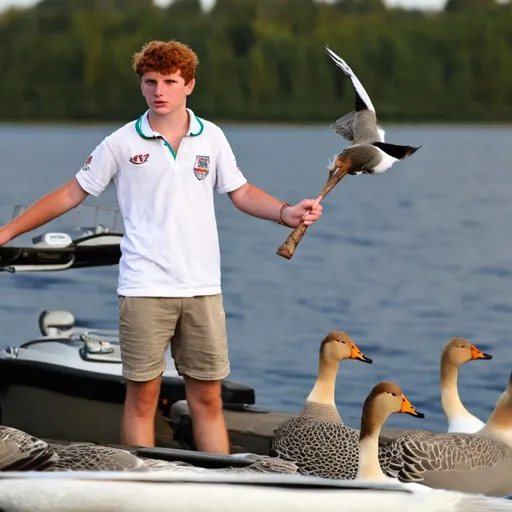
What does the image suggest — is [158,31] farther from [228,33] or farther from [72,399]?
[72,399]

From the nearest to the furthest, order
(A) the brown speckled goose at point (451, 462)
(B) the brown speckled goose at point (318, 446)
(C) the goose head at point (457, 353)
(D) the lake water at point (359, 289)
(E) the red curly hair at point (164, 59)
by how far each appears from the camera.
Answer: (E) the red curly hair at point (164, 59) < (B) the brown speckled goose at point (318, 446) < (A) the brown speckled goose at point (451, 462) < (C) the goose head at point (457, 353) < (D) the lake water at point (359, 289)

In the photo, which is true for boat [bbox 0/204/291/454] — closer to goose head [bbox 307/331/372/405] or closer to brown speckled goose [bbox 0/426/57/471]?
goose head [bbox 307/331/372/405]

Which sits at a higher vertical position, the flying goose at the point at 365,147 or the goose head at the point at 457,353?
the flying goose at the point at 365,147

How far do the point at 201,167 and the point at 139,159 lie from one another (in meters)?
0.23

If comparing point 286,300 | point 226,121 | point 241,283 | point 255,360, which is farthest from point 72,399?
point 226,121

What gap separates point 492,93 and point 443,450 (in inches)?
2343

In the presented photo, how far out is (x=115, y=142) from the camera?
17.9 ft

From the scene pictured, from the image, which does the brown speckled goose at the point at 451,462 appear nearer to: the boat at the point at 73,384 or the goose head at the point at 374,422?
the goose head at the point at 374,422

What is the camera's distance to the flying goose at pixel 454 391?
743 centimetres

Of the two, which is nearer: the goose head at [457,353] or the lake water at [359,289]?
the goose head at [457,353]

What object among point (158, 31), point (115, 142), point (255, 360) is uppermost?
point (158, 31)

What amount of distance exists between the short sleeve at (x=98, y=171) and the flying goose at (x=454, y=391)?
2674mm

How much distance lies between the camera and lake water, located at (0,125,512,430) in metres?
12.4

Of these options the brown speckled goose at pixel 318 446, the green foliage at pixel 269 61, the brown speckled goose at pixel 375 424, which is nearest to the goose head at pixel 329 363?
the brown speckled goose at pixel 318 446
